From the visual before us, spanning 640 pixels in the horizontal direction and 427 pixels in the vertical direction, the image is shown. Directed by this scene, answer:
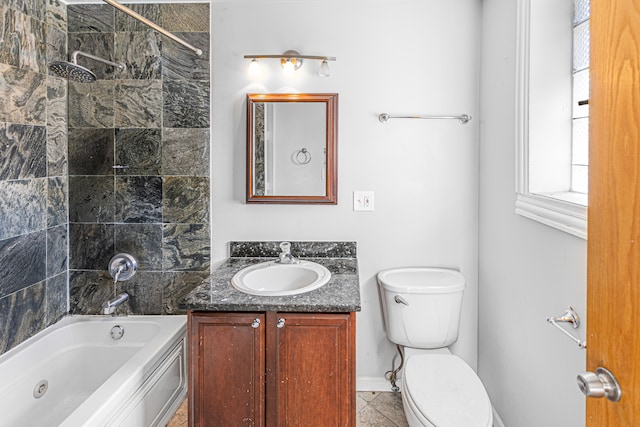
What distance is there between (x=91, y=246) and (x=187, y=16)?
1.41 m

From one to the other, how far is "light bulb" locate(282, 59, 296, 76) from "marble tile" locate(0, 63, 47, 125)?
125 cm

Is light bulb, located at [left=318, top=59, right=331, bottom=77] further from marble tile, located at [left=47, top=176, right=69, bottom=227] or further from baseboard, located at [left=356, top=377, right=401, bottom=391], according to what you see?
baseboard, located at [left=356, top=377, right=401, bottom=391]

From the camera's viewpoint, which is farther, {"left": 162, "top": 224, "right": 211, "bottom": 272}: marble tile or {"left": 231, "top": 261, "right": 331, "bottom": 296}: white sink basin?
{"left": 162, "top": 224, "right": 211, "bottom": 272}: marble tile

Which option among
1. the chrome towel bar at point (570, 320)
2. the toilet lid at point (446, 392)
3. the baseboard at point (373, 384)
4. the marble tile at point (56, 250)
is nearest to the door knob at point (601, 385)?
the chrome towel bar at point (570, 320)

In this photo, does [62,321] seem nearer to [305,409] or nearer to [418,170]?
[305,409]

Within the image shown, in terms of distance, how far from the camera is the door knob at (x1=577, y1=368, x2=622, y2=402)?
0.74 m

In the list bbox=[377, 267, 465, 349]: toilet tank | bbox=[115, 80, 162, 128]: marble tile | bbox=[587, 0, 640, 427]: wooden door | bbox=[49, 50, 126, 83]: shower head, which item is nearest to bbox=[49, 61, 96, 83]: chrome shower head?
bbox=[49, 50, 126, 83]: shower head

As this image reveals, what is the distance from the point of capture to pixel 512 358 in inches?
75.2

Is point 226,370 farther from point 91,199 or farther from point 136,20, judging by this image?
point 136,20

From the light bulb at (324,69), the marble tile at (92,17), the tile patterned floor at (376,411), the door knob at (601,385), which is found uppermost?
the marble tile at (92,17)

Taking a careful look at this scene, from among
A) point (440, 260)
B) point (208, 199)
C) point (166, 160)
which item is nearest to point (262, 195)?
point (208, 199)

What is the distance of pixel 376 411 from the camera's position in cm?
221

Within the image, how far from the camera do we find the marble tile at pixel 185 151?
2.33 m

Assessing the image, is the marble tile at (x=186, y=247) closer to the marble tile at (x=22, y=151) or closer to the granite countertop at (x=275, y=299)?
the granite countertop at (x=275, y=299)
